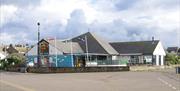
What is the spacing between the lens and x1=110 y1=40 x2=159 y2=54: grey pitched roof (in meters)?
94.0

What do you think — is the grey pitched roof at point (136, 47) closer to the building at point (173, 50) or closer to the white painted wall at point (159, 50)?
the white painted wall at point (159, 50)

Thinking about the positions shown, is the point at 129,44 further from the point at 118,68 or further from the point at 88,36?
the point at 118,68

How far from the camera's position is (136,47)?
96.3 m

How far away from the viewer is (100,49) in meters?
83.1

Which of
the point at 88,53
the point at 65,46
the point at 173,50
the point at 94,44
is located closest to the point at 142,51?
the point at 94,44

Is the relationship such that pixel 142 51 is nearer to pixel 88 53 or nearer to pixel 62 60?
pixel 88 53

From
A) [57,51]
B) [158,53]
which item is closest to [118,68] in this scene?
[57,51]

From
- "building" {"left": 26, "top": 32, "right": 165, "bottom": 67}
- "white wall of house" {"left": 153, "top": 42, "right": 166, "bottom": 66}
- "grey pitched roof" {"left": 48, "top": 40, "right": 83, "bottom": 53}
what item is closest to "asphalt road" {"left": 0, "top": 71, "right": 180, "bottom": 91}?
"building" {"left": 26, "top": 32, "right": 165, "bottom": 67}

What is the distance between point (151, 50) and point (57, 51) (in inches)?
1036

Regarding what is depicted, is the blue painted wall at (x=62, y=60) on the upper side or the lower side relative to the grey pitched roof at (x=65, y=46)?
lower

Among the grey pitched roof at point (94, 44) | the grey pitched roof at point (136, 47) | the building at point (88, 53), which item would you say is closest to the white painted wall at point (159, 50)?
the building at point (88, 53)

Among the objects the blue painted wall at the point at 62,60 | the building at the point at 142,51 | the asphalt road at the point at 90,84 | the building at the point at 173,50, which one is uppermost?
the building at the point at 173,50

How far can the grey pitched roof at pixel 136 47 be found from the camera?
9400cm

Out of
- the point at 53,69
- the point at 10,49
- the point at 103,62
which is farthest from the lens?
the point at 10,49
